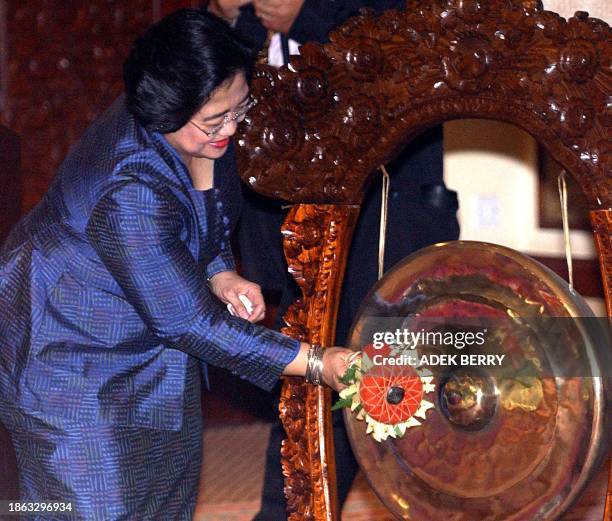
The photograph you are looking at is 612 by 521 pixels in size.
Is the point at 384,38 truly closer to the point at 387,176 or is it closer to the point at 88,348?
the point at 387,176

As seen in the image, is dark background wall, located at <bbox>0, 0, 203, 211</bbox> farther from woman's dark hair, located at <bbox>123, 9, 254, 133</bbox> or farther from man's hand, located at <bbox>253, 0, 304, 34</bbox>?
woman's dark hair, located at <bbox>123, 9, 254, 133</bbox>

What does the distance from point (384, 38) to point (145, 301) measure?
0.49 metres

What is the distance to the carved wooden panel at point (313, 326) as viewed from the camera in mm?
1558

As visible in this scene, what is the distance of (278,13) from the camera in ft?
5.96

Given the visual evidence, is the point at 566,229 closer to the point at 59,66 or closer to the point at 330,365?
the point at 330,365

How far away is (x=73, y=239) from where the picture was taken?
4.64 feet

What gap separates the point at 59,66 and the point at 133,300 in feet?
4.33

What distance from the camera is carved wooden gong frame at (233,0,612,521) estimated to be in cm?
137

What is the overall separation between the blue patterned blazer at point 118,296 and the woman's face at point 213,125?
1.0 inches

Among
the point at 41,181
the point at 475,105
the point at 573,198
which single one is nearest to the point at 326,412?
the point at 475,105

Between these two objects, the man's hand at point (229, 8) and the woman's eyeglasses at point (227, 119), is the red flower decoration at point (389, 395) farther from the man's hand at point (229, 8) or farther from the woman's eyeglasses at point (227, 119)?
the man's hand at point (229, 8)

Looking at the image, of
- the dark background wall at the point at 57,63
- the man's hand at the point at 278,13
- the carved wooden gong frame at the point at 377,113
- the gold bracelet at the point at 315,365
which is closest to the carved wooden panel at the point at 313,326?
the carved wooden gong frame at the point at 377,113

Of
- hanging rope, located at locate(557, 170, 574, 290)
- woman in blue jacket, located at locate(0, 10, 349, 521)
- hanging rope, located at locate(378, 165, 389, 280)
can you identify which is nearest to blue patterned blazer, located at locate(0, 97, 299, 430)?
woman in blue jacket, located at locate(0, 10, 349, 521)

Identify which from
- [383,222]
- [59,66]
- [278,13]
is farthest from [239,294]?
[59,66]
